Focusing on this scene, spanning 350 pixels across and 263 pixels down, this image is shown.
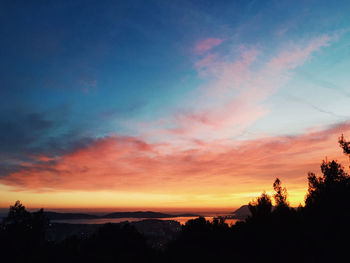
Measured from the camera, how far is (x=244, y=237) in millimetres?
30531

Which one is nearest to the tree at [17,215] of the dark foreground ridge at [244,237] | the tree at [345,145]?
the dark foreground ridge at [244,237]

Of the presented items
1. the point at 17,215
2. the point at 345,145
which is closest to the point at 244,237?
the point at 345,145

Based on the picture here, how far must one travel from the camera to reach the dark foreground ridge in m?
19.3

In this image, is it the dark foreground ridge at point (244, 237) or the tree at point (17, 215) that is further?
the tree at point (17, 215)

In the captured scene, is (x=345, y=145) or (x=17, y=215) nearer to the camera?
(x=345, y=145)

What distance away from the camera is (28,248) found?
44531mm

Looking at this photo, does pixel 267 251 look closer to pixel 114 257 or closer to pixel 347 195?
pixel 347 195

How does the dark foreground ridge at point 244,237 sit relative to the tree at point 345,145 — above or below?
below

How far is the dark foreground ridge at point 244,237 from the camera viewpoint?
1932 cm

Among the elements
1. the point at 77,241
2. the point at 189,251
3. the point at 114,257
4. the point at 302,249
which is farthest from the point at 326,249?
the point at 77,241

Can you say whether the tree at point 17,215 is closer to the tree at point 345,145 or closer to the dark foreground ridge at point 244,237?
the dark foreground ridge at point 244,237

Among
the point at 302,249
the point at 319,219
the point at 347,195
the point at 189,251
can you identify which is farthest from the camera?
the point at 189,251

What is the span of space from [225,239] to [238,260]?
7271 mm

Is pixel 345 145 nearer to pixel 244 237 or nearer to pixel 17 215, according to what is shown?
pixel 244 237
